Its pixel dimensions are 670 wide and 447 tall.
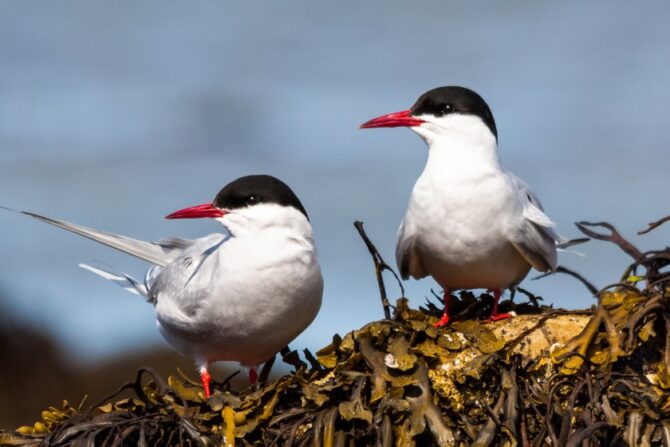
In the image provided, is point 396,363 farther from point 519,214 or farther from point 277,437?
point 519,214

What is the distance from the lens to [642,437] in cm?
411

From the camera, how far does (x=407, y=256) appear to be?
5.26 m

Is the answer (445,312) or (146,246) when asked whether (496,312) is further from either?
(146,246)

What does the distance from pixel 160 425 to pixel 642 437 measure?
1.69 m

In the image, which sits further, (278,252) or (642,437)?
(278,252)

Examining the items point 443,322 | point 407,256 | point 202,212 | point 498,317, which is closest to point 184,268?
point 202,212

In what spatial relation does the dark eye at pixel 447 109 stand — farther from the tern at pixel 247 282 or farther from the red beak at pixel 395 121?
the tern at pixel 247 282

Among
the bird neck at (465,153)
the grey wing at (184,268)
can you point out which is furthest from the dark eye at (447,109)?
the grey wing at (184,268)

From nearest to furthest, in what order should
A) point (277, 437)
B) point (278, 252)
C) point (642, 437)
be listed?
point (642, 437) < point (277, 437) < point (278, 252)

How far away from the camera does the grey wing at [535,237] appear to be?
5.08 meters

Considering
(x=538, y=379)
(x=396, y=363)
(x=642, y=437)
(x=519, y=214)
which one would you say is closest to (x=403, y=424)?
(x=396, y=363)

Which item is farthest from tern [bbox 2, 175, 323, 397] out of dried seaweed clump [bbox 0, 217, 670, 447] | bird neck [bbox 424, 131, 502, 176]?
bird neck [bbox 424, 131, 502, 176]

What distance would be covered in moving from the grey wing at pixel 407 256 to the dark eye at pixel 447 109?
0.50 m

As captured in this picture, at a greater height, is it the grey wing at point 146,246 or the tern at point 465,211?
the tern at point 465,211
